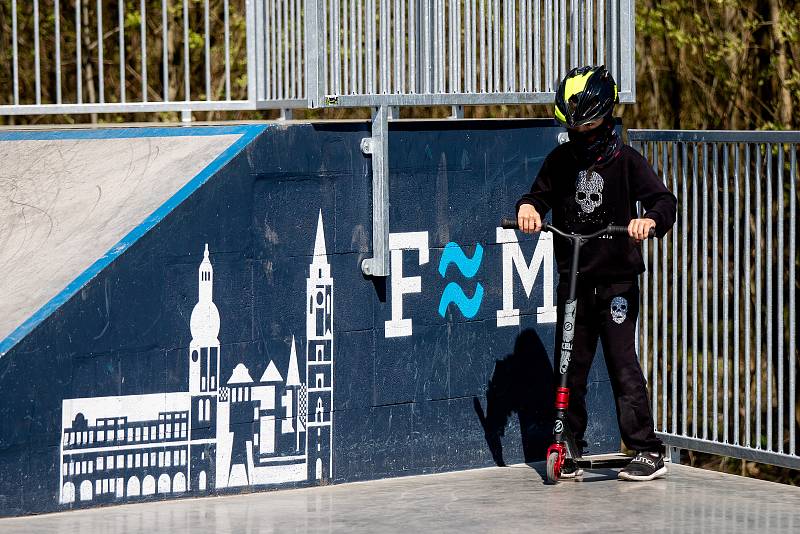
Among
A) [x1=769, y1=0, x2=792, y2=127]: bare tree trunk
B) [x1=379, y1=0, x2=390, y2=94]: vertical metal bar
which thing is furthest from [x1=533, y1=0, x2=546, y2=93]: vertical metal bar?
[x1=769, y1=0, x2=792, y2=127]: bare tree trunk

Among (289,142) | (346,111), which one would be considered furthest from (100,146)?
(346,111)

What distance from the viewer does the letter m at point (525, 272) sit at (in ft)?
25.7

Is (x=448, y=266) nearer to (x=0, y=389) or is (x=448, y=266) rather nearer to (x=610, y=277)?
(x=610, y=277)

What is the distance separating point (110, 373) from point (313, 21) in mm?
2062

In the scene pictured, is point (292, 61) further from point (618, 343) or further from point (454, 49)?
point (618, 343)

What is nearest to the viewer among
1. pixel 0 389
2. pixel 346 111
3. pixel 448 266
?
pixel 0 389

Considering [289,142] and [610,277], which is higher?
[289,142]

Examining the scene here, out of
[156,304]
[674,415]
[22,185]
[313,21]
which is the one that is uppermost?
[313,21]

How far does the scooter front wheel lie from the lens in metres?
7.14

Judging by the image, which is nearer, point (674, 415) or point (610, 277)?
point (610, 277)

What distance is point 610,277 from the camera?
7156 millimetres

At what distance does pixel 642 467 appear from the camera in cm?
735

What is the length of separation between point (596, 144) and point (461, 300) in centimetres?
114

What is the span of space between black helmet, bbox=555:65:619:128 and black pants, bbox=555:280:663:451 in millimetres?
810
